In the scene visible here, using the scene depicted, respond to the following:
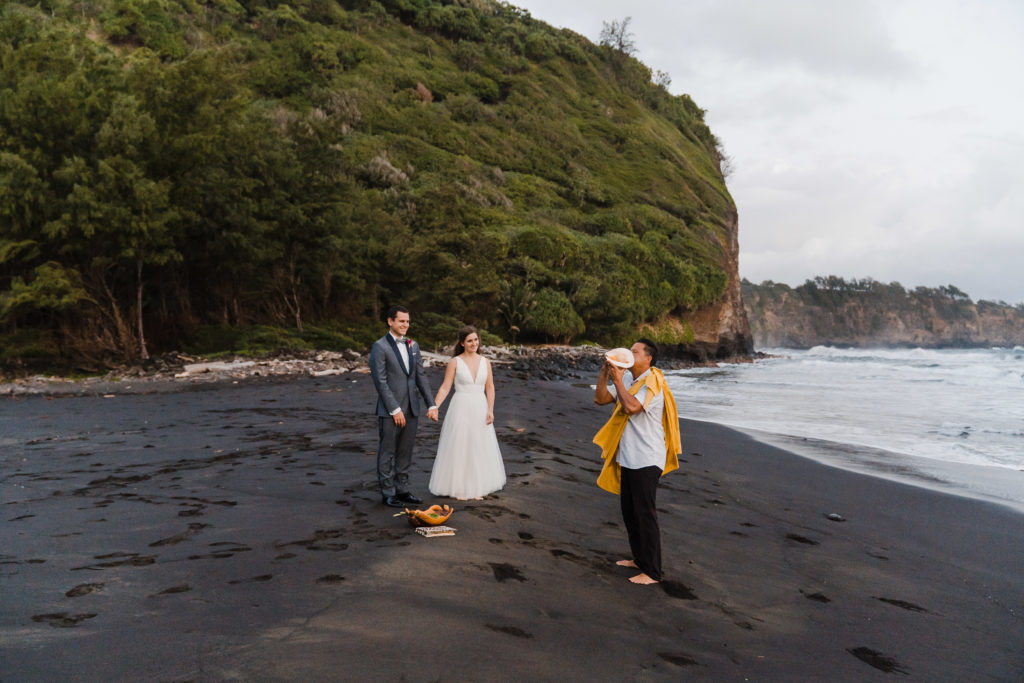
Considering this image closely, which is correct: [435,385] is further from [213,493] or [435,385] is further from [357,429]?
[213,493]

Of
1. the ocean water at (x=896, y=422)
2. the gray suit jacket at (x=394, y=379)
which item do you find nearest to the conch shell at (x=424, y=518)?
the gray suit jacket at (x=394, y=379)

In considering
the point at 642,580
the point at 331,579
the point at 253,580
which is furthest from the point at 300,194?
the point at 642,580

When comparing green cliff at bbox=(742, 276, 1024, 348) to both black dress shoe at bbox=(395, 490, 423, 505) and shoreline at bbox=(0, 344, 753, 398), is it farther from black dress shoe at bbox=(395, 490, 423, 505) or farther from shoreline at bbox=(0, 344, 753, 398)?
black dress shoe at bbox=(395, 490, 423, 505)

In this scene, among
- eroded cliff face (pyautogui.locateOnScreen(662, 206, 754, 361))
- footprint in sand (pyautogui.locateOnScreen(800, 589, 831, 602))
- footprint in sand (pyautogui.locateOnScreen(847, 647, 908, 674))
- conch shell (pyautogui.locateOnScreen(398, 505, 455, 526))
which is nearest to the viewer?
footprint in sand (pyautogui.locateOnScreen(847, 647, 908, 674))

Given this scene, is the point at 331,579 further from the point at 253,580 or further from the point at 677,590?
the point at 677,590

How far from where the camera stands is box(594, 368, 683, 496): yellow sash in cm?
471

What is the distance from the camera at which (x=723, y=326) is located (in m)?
50.0

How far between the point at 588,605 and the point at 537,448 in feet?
16.7

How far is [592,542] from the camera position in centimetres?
531

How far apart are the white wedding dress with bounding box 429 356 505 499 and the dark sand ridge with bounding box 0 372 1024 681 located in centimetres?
26

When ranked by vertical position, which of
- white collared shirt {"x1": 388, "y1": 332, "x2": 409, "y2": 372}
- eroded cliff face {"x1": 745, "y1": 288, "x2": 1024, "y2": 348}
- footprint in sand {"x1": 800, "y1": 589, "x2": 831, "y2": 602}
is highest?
eroded cliff face {"x1": 745, "y1": 288, "x2": 1024, "y2": 348}

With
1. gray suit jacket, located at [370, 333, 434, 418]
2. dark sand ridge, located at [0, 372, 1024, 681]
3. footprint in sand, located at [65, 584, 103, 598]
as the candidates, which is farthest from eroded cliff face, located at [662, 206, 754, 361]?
footprint in sand, located at [65, 584, 103, 598]

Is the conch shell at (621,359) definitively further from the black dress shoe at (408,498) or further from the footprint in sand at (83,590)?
the footprint in sand at (83,590)

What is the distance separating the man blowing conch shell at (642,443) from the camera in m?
4.61
